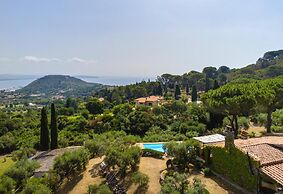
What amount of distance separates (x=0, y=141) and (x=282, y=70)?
72.6 metres

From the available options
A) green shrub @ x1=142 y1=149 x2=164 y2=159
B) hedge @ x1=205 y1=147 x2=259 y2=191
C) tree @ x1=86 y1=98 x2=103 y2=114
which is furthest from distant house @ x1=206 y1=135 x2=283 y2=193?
tree @ x1=86 y1=98 x2=103 y2=114

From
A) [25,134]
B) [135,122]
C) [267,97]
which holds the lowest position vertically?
[25,134]

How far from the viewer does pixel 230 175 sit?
16.1 m

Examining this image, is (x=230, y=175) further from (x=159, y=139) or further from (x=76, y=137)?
(x=76, y=137)

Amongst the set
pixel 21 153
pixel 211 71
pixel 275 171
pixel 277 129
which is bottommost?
pixel 21 153

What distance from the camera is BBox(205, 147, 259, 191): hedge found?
1452 centimetres

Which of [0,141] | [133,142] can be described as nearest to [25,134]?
[0,141]

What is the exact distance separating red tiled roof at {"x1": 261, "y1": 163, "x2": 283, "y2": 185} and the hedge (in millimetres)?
483

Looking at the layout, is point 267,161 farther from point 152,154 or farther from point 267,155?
point 152,154

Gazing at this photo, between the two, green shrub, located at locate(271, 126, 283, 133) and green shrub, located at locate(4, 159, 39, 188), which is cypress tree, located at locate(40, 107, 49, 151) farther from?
green shrub, located at locate(271, 126, 283, 133)

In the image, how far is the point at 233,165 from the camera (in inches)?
620

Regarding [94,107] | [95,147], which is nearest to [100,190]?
[95,147]

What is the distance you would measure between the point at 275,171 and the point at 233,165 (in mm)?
2648

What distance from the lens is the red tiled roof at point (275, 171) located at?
504 inches
